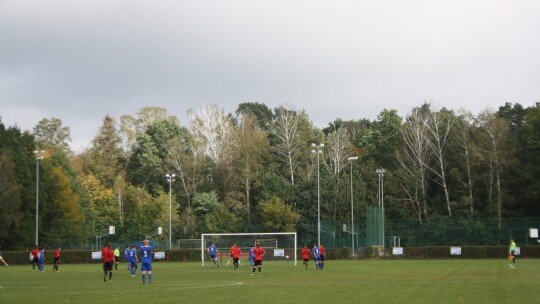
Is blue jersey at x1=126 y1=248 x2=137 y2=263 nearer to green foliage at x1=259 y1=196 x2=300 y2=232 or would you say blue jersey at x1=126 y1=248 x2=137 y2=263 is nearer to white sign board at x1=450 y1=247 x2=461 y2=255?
white sign board at x1=450 y1=247 x2=461 y2=255

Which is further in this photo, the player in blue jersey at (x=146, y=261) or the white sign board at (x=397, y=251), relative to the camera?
the white sign board at (x=397, y=251)

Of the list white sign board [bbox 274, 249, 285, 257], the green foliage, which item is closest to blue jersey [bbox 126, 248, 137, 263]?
white sign board [bbox 274, 249, 285, 257]

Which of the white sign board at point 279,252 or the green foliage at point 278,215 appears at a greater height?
the green foliage at point 278,215

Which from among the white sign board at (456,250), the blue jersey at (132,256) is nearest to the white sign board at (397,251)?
the white sign board at (456,250)

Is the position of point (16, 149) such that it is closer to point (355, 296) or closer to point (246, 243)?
point (246, 243)

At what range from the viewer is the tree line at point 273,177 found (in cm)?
8519

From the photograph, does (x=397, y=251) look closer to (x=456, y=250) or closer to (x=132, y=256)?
(x=456, y=250)

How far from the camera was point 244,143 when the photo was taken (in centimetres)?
9881

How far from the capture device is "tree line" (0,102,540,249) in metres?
85.2

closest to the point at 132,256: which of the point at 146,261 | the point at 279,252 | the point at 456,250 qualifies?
the point at 146,261

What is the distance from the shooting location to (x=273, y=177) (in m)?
93.1

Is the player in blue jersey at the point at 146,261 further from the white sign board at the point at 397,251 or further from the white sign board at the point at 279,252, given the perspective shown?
the white sign board at the point at 397,251

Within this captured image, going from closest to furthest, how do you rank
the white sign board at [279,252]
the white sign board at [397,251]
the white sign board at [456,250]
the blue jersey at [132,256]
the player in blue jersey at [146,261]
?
the player in blue jersey at [146,261] < the blue jersey at [132,256] < the white sign board at [279,252] < the white sign board at [456,250] < the white sign board at [397,251]

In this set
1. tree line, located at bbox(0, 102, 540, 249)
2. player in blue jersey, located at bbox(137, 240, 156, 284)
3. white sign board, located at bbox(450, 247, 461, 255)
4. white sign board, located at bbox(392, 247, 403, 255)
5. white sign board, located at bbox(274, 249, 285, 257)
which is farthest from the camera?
tree line, located at bbox(0, 102, 540, 249)
